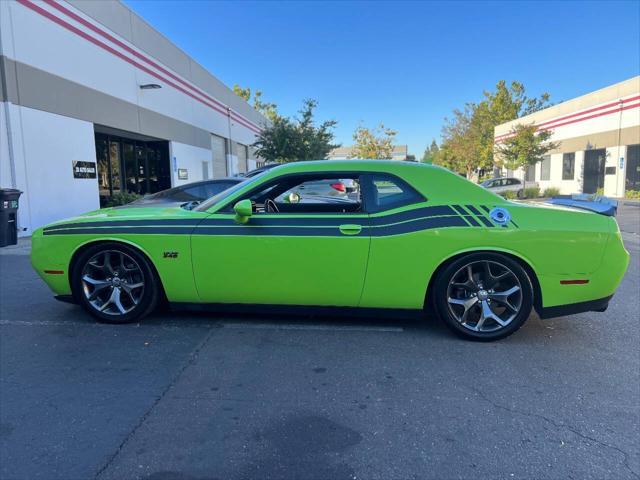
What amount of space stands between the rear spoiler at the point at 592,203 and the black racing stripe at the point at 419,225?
1.24 m

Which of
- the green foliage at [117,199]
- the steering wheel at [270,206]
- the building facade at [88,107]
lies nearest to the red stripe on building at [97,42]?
the building facade at [88,107]

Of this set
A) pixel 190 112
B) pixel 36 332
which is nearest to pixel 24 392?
pixel 36 332

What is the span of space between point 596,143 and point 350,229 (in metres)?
28.3

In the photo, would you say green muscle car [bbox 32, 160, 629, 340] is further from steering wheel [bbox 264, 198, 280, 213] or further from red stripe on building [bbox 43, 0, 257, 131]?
red stripe on building [bbox 43, 0, 257, 131]

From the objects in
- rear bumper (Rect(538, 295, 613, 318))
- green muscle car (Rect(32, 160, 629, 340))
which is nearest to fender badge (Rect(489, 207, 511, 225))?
green muscle car (Rect(32, 160, 629, 340))

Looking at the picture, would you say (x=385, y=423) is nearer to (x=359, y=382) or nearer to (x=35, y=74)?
(x=359, y=382)

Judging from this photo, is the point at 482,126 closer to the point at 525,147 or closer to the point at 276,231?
the point at 525,147

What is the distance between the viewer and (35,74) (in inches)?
409

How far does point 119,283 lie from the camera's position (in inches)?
162

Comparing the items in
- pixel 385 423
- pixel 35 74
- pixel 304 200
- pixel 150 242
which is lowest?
pixel 385 423

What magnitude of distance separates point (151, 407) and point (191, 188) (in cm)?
723

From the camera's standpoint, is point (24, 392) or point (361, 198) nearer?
point (24, 392)

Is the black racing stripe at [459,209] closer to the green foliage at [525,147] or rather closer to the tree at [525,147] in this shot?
the tree at [525,147]

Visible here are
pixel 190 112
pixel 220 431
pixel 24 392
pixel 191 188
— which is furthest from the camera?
pixel 190 112
